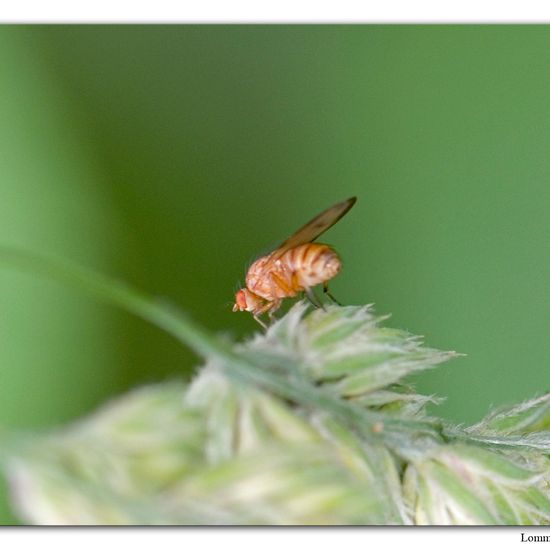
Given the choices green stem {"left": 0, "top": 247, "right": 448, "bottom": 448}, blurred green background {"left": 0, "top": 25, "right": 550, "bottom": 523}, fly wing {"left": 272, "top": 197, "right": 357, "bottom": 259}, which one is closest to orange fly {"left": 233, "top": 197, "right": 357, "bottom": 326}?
fly wing {"left": 272, "top": 197, "right": 357, "bottom": 259}

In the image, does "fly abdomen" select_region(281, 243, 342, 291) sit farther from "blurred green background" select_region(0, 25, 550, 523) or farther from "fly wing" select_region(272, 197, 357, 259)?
"blurred green background" select_region(0, 25, 550, 523)

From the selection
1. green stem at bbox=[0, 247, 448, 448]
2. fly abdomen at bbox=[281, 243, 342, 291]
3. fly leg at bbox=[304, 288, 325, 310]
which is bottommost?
green stem at bbox=[0, 247, 448, 448]

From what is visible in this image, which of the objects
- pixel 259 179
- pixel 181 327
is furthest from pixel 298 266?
pixel 259 179

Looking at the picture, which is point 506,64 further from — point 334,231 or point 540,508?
point 540,508

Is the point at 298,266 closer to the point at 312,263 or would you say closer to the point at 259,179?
the point at 312,263
